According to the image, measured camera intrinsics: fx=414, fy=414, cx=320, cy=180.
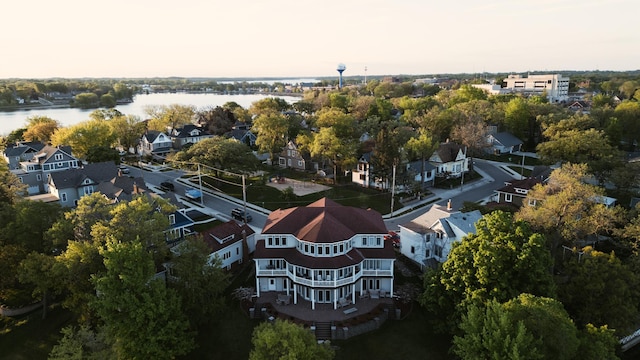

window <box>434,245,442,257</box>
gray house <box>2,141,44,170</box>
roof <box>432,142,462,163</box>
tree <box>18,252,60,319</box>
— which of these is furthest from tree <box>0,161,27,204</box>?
roof <box>432,142,462,163</box>

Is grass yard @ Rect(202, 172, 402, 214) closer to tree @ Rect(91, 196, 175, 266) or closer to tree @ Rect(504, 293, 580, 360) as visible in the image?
tree @ Rect(91, 196, 175, 266)

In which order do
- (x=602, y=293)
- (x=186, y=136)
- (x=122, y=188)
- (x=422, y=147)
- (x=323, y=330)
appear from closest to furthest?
(x=602, y=293) → (x=323, y=330) → (x=122, y=188) → (x=422, y=147) → (x=186, y=136)

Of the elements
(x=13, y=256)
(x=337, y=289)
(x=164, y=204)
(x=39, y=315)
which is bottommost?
(x=39, y=315)

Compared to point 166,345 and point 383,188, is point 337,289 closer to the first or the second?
point 166,345

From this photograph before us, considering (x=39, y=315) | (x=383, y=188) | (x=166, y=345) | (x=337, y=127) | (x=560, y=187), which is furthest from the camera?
(x=337, y=127)

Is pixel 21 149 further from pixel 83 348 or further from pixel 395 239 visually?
pixel 395 239

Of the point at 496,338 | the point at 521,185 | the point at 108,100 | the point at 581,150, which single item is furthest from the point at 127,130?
the point at 108,100

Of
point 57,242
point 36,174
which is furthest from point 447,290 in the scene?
point 36,174
